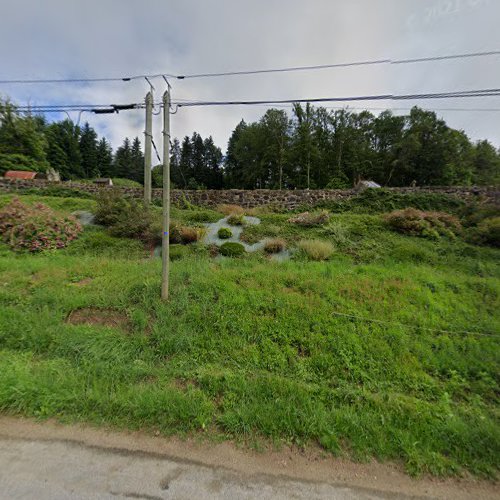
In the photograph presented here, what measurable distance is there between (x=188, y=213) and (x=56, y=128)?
60.5 meters

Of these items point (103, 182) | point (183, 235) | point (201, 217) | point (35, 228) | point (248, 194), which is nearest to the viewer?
point (35, 228)

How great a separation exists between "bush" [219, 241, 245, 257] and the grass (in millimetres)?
1017

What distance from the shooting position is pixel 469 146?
28.9m

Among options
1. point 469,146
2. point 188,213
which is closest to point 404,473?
point 188,213

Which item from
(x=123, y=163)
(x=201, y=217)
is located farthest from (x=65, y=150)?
(x=201, y=217)

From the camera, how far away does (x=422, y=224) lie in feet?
27.0

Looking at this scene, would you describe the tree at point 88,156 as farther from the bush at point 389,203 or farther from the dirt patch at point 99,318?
the dirt patch at point 99,318

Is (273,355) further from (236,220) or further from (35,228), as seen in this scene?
(35,228)

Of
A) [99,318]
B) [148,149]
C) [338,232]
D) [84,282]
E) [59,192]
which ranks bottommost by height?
[99,318]

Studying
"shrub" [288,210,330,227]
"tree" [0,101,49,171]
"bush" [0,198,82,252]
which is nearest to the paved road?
"bush" [0,198,82,252]

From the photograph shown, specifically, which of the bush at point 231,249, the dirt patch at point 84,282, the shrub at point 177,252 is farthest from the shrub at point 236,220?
the dirt patch at point 84,282

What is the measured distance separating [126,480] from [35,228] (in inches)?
317

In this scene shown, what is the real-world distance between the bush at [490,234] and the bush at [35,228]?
1326 cm

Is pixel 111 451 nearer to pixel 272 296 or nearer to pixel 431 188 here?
pixel 272 296
